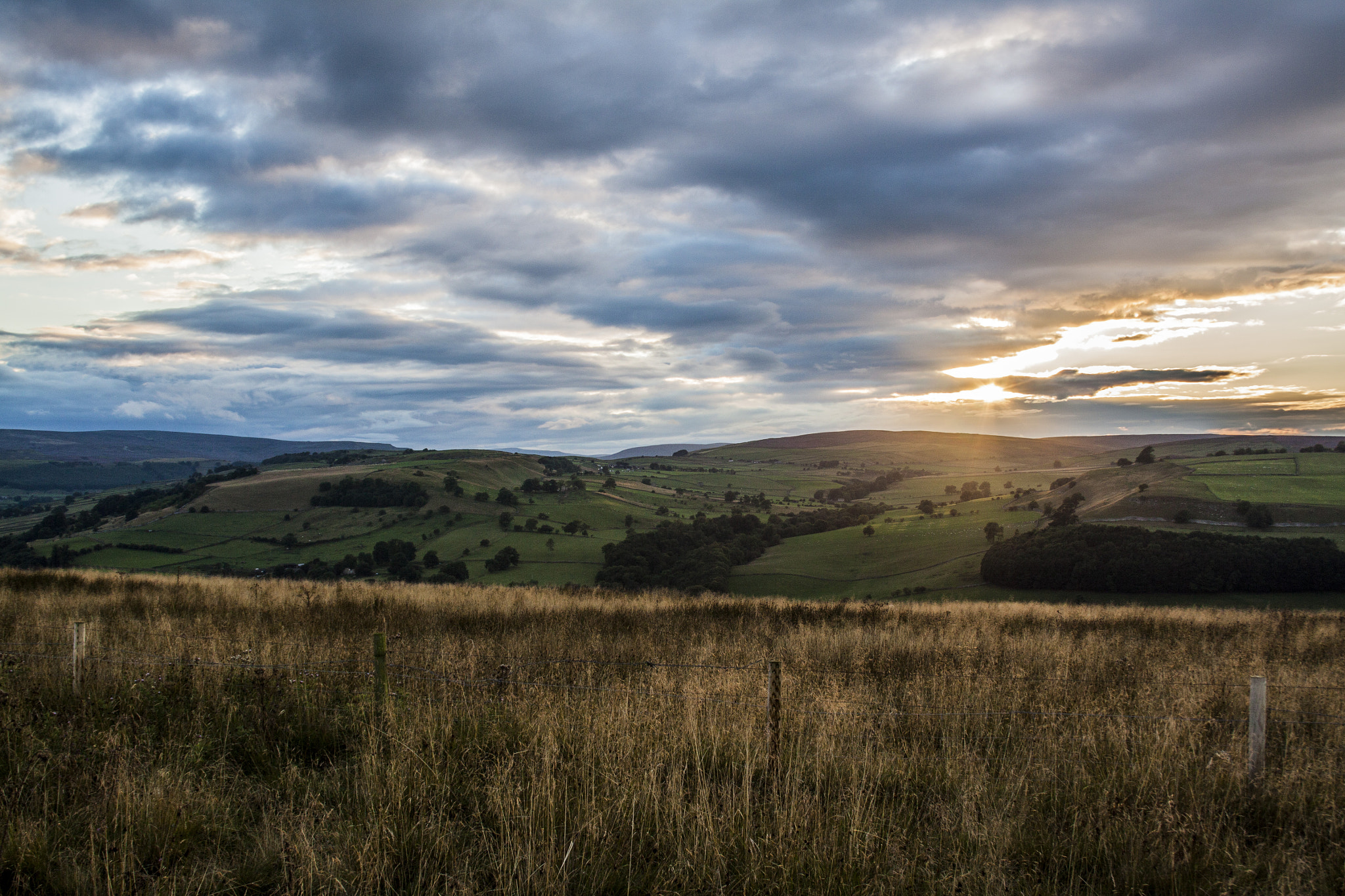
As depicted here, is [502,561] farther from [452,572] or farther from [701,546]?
[701,546]

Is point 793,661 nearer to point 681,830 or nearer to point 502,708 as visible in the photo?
point 502,708

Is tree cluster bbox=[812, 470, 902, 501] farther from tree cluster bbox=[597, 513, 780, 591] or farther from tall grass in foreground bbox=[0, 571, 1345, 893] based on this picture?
tall grass in foreground bbox=[0, 571, 1345, 893]

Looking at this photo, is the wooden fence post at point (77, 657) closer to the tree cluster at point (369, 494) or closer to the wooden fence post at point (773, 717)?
the wooden fence post at point (773, 717)

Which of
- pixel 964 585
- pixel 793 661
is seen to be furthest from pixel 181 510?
pixel 793 661

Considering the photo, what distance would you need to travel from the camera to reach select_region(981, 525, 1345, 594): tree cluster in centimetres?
4684

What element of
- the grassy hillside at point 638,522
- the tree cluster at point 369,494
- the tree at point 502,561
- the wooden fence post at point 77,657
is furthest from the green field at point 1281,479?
the tree cluster at point 369,494

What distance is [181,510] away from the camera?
3639 inches

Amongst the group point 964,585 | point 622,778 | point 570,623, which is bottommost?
point 964,585

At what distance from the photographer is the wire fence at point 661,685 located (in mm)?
6848

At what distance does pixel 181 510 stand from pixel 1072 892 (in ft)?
368

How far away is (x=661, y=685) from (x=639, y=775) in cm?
262

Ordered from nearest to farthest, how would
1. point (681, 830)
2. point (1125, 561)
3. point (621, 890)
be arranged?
point (621, 890) → point (681, 830) → point (1125, 561)

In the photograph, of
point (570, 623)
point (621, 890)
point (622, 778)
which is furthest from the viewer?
point (570, 623)

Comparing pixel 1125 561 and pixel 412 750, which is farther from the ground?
pixel 412 750
